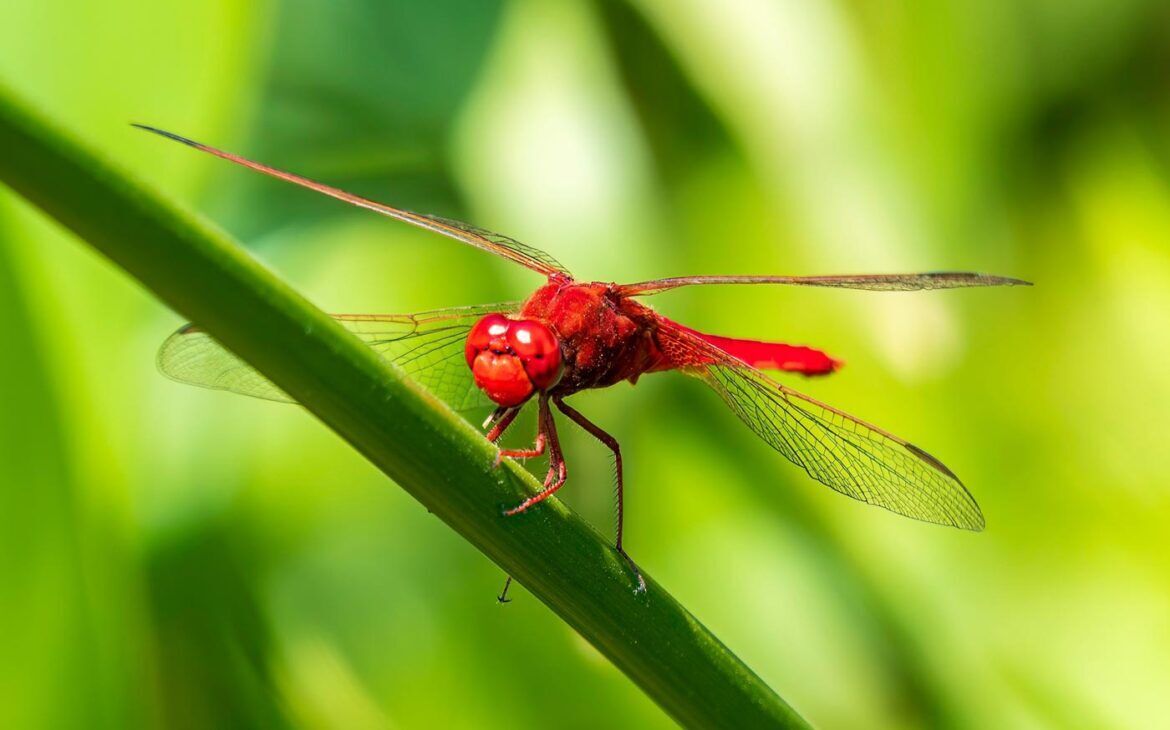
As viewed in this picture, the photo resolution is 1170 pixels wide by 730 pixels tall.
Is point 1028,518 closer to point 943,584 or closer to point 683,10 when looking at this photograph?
point 943,584

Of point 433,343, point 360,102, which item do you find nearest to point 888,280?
point 433,343

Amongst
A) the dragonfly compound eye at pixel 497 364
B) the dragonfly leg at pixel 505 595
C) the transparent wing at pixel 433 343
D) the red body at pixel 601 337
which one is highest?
the red body at pixel 601 337

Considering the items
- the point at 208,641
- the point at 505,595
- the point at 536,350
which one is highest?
the point at 536,350

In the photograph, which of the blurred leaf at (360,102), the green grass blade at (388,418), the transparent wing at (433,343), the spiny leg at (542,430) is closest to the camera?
the green grass blade at (388,418)

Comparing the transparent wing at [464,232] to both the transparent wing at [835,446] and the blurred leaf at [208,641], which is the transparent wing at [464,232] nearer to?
the transparent wing at [835,446]

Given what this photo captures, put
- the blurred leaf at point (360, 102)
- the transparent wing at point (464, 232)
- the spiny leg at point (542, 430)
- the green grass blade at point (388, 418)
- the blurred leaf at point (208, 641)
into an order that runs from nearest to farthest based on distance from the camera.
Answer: the green grass blade at point (388, 418)
the transparent wing at point (464, 232)
the spiny leg at point (542, 430)
the blurred leaf at point (208, 641)
the blurred leaf at point (360, 102)

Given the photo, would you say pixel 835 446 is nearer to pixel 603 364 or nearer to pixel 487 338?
pixel 603 364

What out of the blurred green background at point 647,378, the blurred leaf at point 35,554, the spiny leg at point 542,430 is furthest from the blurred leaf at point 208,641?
the spiny leg at point 542,430
